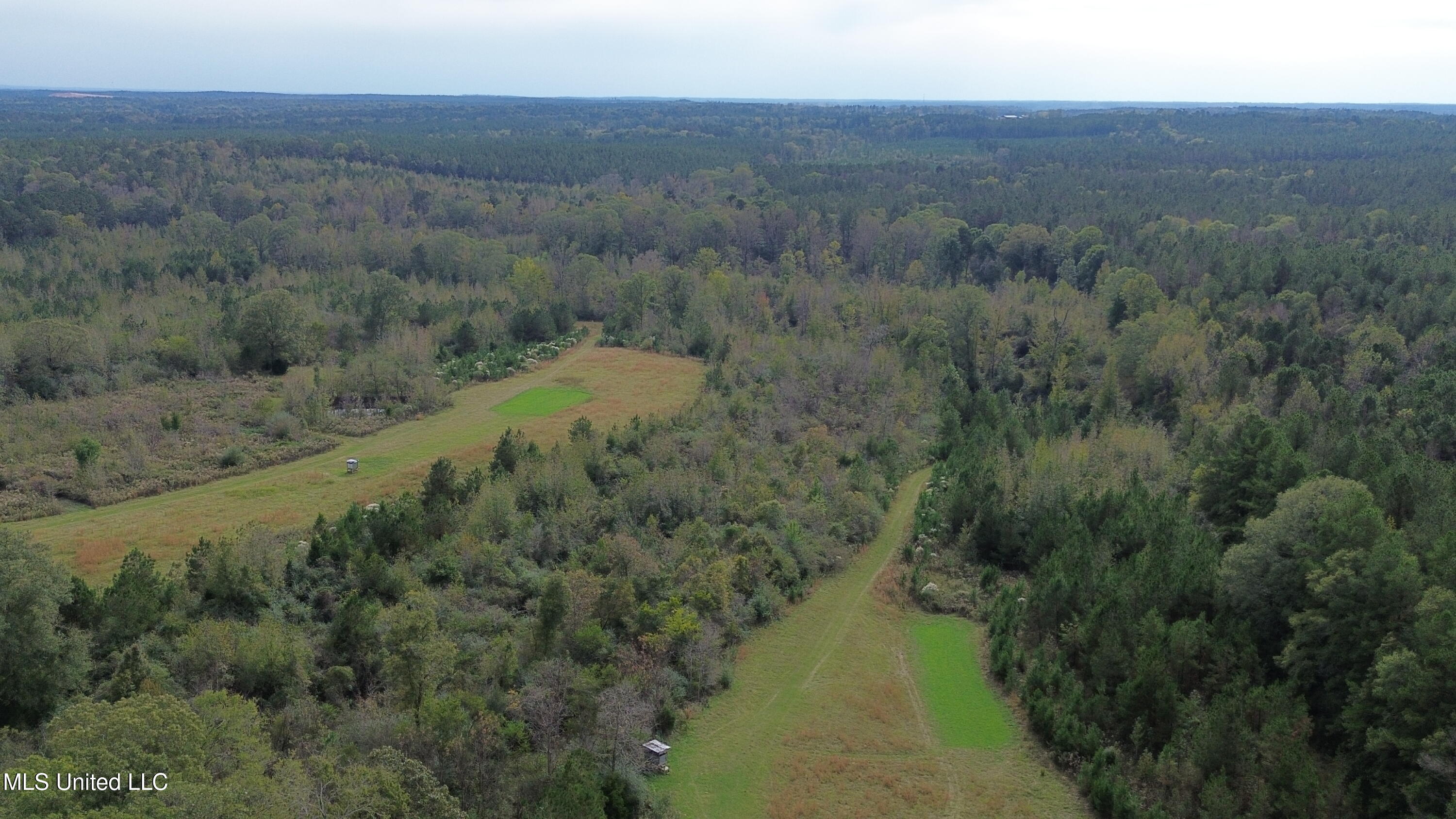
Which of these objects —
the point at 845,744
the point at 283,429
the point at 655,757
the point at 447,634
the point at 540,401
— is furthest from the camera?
the point at 540,401

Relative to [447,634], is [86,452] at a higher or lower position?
higher

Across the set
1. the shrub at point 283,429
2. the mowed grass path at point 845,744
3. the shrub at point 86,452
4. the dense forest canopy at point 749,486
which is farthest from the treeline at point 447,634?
the shrub at point 283,429

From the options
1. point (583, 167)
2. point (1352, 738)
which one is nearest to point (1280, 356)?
point (1352, 738)

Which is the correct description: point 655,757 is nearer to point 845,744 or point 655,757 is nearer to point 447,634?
point 845,744

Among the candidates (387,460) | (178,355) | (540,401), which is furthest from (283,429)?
(540,401)

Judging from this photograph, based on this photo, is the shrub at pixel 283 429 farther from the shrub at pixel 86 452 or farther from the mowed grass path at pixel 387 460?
the shrub at pixel 86 452

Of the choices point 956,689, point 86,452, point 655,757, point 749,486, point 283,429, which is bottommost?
point 956,689
